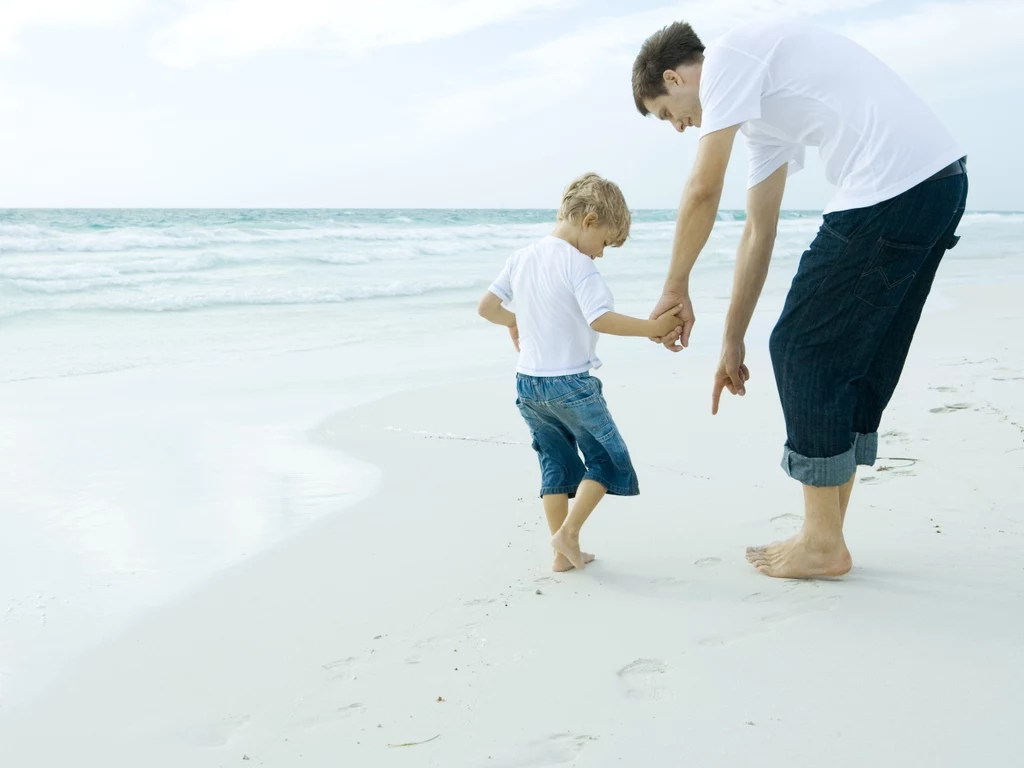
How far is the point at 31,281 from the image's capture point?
38.9ft

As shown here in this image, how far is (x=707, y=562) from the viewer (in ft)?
9.29

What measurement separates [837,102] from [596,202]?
0.73 m

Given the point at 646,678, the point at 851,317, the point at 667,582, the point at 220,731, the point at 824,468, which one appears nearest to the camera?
the point at 220,731

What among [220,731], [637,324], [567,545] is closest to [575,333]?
[637,324]

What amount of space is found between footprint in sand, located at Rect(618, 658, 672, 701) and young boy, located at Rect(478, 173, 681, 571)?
62 centimetres

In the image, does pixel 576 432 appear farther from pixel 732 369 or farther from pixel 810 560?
pixel 810 560

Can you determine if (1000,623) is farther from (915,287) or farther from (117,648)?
(117,648)

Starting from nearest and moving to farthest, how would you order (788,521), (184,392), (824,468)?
(824,468) → (788,521) → (184,392)

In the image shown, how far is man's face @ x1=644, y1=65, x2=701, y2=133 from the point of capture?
2.57 m

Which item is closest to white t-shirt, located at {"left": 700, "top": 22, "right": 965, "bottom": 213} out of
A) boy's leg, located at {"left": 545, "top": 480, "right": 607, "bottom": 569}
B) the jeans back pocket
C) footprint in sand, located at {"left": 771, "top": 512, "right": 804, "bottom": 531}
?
the jeans back pocket

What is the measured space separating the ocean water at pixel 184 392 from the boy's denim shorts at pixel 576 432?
94 cm

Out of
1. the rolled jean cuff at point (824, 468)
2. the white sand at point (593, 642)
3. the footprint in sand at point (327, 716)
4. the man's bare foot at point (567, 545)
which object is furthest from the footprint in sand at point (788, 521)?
the footprint in sand at point (327, 716)

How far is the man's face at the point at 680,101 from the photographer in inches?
101

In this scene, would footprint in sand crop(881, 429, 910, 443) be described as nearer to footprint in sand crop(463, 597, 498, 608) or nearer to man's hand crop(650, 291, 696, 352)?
man's hand crop(650, 291, 696, 352)
